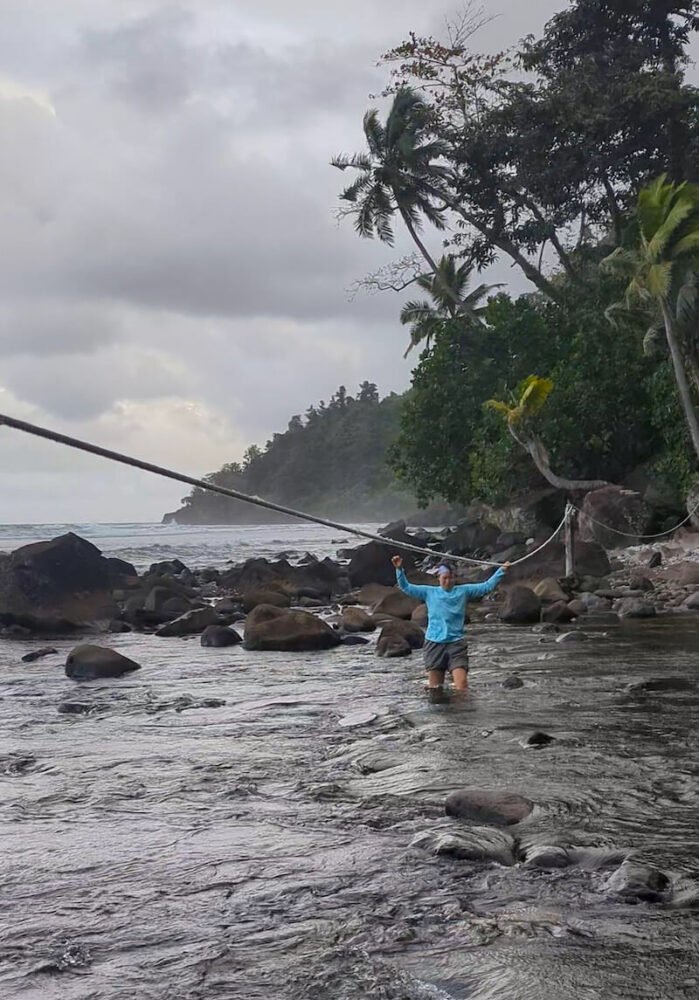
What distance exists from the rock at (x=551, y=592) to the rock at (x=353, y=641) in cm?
418

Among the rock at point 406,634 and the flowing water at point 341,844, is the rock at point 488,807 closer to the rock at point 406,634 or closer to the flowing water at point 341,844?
the flowing water at point 341,844

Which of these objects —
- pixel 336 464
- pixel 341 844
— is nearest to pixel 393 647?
pixel 341 844

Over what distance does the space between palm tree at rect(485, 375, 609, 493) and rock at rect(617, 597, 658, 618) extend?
427 inches

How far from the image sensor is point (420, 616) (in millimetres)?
16484

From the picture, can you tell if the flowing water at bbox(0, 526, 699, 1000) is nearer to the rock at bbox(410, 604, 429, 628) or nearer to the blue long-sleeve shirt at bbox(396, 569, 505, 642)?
the blue long-sleeve shirt at bbox(396, 569, 505, 642)

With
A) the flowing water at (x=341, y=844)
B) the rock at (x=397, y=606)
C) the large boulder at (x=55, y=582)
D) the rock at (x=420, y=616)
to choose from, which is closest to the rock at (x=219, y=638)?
the rock at (x=420, y=616)

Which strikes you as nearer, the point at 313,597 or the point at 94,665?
the point at 94,665

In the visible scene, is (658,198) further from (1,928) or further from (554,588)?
(1,928)

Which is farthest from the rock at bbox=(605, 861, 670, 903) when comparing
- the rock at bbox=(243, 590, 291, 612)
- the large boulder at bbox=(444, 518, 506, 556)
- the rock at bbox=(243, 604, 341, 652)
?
the large boulder at bbox=(444, 518, 506, 556)

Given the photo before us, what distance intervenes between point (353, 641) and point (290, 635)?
985mm

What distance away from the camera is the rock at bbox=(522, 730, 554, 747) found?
25.5ft

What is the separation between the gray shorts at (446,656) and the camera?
34.3ft

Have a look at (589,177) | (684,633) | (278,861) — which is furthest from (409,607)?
(589,177)

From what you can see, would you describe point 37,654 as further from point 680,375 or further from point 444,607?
point 680,375
